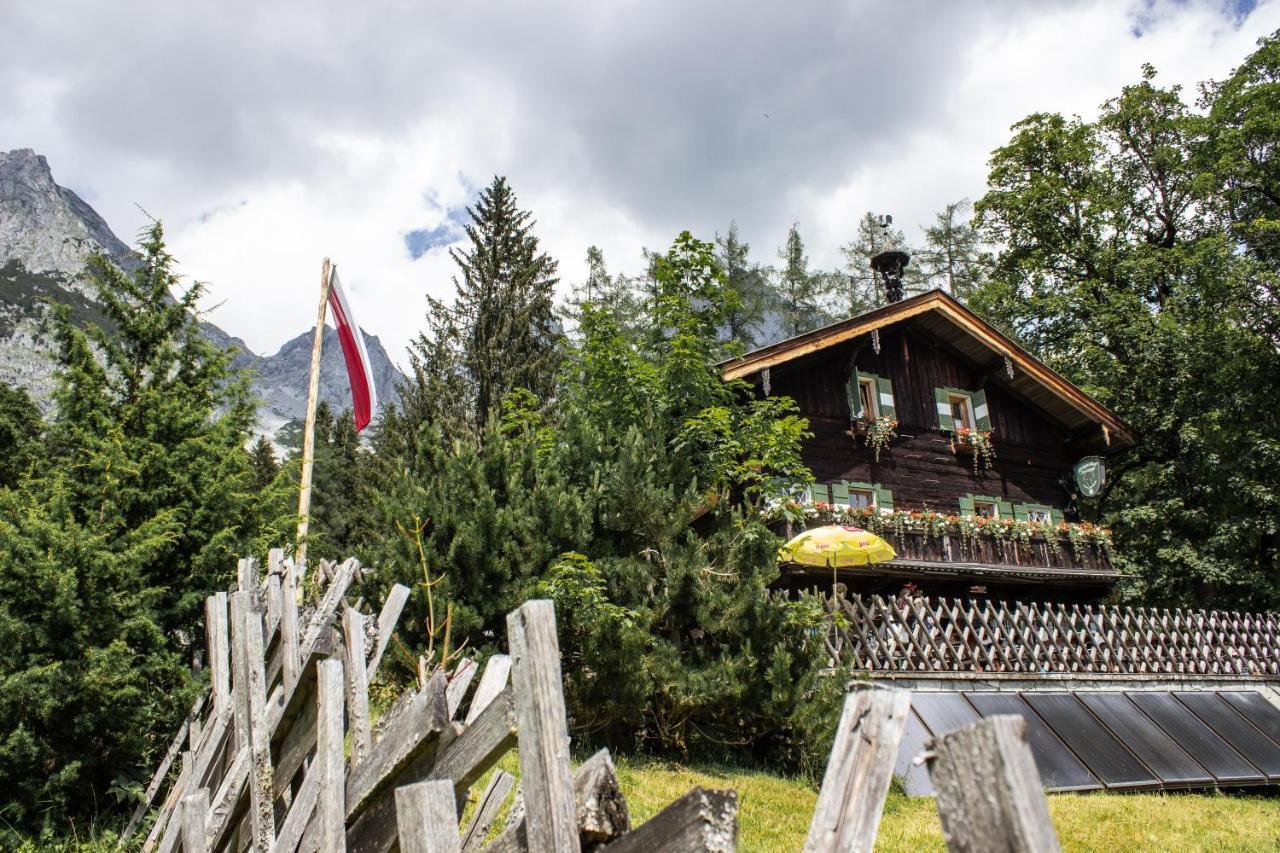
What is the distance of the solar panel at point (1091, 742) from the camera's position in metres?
12.1

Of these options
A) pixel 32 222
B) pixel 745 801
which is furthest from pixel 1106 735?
pixel 32 222

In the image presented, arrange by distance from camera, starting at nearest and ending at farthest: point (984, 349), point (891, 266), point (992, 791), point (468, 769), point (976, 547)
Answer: point (992, 791), point (468, 769), point (976, 547), point (984, 349), point (891, 266)

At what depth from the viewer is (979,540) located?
2075 centimetres

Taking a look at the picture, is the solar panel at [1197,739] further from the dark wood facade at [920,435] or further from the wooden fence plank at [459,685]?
the wooden fence plank at [459,685]

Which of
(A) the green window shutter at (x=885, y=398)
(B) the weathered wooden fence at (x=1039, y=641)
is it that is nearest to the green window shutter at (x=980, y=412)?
(A) the green window shutter at (x=885, y=398)

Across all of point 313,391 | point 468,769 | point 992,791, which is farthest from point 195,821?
point 313,391

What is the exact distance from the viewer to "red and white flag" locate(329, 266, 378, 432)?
15977 millimetres

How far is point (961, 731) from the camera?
3.84 feet

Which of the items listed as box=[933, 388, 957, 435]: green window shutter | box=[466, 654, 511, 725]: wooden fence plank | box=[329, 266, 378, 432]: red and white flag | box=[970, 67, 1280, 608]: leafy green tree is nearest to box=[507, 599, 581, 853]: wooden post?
box=[466, 654, 511, 725]: wooden fence plank

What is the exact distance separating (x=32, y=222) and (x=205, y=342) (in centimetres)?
19462

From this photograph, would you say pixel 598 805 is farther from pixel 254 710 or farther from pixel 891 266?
pixel 891 266

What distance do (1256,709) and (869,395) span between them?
10.6 meters

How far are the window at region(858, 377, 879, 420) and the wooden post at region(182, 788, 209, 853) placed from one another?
20.4 m

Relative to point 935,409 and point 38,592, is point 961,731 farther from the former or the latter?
point 935,409
